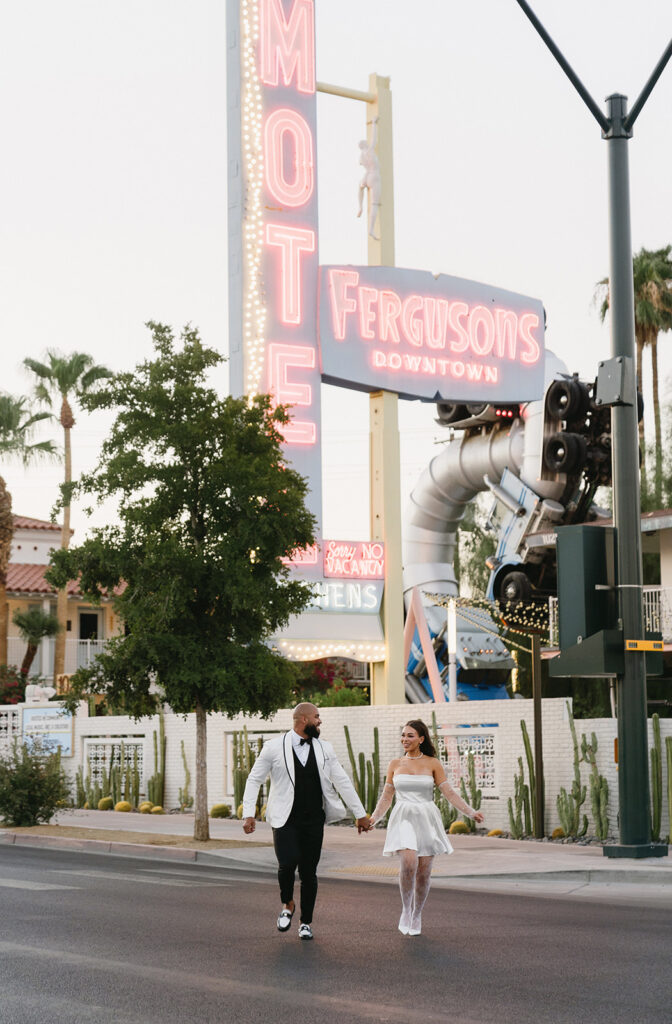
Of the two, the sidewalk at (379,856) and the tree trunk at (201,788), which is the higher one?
the tree trunk at (201,788)

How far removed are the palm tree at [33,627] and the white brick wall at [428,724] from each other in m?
17.7

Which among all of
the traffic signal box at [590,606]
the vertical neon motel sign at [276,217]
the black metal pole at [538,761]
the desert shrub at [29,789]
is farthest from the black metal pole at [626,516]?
the vertical neon motel sign at [276,217]

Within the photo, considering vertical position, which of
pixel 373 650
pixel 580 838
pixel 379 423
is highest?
pixel 379 423

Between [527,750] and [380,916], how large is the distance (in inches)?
371

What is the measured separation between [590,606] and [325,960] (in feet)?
27.2

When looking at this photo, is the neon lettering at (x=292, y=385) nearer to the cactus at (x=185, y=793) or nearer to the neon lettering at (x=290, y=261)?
the neon lettering at (x=290, y=261)

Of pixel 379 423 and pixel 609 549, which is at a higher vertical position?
pixel 379 423

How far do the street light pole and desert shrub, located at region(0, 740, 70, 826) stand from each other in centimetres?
Result: 1046

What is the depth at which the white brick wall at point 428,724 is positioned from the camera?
2055 centimetres

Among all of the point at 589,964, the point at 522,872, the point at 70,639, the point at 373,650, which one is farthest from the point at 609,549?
the point at 70,639

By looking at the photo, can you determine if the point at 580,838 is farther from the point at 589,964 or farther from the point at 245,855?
the point at 589,964

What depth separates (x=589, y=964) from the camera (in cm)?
928

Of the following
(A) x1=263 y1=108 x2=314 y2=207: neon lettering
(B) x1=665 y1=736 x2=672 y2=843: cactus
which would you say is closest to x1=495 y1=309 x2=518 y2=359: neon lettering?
(A) x1=263 y1=108 x2=314 y2=207: neon lettering

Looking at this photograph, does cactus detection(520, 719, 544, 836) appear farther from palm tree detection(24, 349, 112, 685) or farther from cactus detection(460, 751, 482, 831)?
palm tree detection(24, 349, 112, 685)
